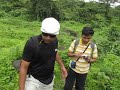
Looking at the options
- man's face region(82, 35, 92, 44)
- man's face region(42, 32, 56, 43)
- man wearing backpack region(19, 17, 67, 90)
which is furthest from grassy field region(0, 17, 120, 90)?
man's face region(42, 32, 56, 43)

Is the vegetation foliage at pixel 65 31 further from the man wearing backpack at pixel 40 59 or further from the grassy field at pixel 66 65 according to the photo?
the man wearing backpack at pixel 40 59

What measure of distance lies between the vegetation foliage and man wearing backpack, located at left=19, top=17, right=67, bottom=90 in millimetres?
2725

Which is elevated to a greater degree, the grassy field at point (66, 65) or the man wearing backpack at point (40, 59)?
the man wearing backpack at point (40, 59)

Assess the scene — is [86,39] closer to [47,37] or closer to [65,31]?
[47,37]

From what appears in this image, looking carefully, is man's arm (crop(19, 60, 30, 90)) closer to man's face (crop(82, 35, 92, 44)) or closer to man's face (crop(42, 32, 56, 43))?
man's face (crop(42, 32, 56, 43))

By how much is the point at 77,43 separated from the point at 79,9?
14.6m

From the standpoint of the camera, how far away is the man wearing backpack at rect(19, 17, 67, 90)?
3.95 meters

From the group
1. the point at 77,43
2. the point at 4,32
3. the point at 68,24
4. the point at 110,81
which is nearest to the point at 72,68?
the point at 77,43

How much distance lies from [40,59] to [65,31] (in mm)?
10580

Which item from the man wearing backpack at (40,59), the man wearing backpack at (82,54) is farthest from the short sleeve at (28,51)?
the man wearing backpack at (82,54)

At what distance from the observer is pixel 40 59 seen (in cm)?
417

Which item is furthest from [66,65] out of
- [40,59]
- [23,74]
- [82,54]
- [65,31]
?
[65,31]

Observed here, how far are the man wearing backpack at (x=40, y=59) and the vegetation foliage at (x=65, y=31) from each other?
2.73m

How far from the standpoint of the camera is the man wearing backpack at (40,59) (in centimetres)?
395
